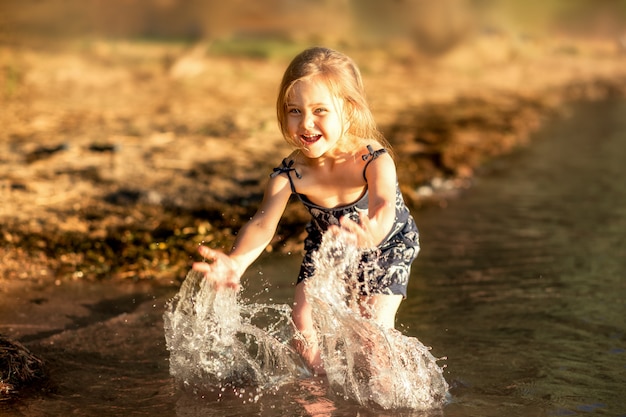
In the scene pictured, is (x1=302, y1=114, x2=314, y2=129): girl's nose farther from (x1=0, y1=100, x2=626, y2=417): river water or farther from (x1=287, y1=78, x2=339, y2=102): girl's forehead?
(x1=0, y1=100, x2=626, y2=417): river water

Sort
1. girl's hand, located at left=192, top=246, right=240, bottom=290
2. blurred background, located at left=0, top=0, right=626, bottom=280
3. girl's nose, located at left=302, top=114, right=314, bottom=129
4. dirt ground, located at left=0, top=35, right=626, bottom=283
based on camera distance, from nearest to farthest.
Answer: girl's hand, located at left=192, top=246, right=240, bottom=290
girl's nose, located at left=302, top=114, right=314, bottom=129
dirt ground, located at left=0, top=35, right=626, bottom=283
blurred background, located at left=0, top=0, right=626, bottom=280

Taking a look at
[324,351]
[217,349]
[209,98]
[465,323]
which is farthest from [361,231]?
[209,98]

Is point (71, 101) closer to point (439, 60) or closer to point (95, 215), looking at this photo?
point (95, 215)

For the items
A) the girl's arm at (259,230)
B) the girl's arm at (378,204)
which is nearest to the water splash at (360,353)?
the girl's arm at (378,204)

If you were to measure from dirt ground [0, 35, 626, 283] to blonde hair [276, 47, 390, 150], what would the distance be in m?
1.64

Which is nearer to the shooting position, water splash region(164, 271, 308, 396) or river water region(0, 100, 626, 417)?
river water region(0, 100, 626, 417)

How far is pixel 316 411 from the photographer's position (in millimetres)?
3305

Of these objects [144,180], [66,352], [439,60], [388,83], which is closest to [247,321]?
[66,352]

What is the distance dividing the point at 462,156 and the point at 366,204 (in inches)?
184

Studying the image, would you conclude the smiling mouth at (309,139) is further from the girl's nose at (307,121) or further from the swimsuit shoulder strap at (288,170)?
the swimsuit shoulder strap at (288,170)

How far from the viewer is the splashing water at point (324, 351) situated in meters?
3.41

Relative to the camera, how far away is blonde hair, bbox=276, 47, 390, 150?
3484mm

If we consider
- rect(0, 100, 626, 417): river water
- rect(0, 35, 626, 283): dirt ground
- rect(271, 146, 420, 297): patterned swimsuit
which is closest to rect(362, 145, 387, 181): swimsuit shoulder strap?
rect(271, 146, 420, 297): patterned swimsuit

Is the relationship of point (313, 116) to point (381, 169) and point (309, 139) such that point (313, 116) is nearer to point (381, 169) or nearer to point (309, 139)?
point (309, 139)
